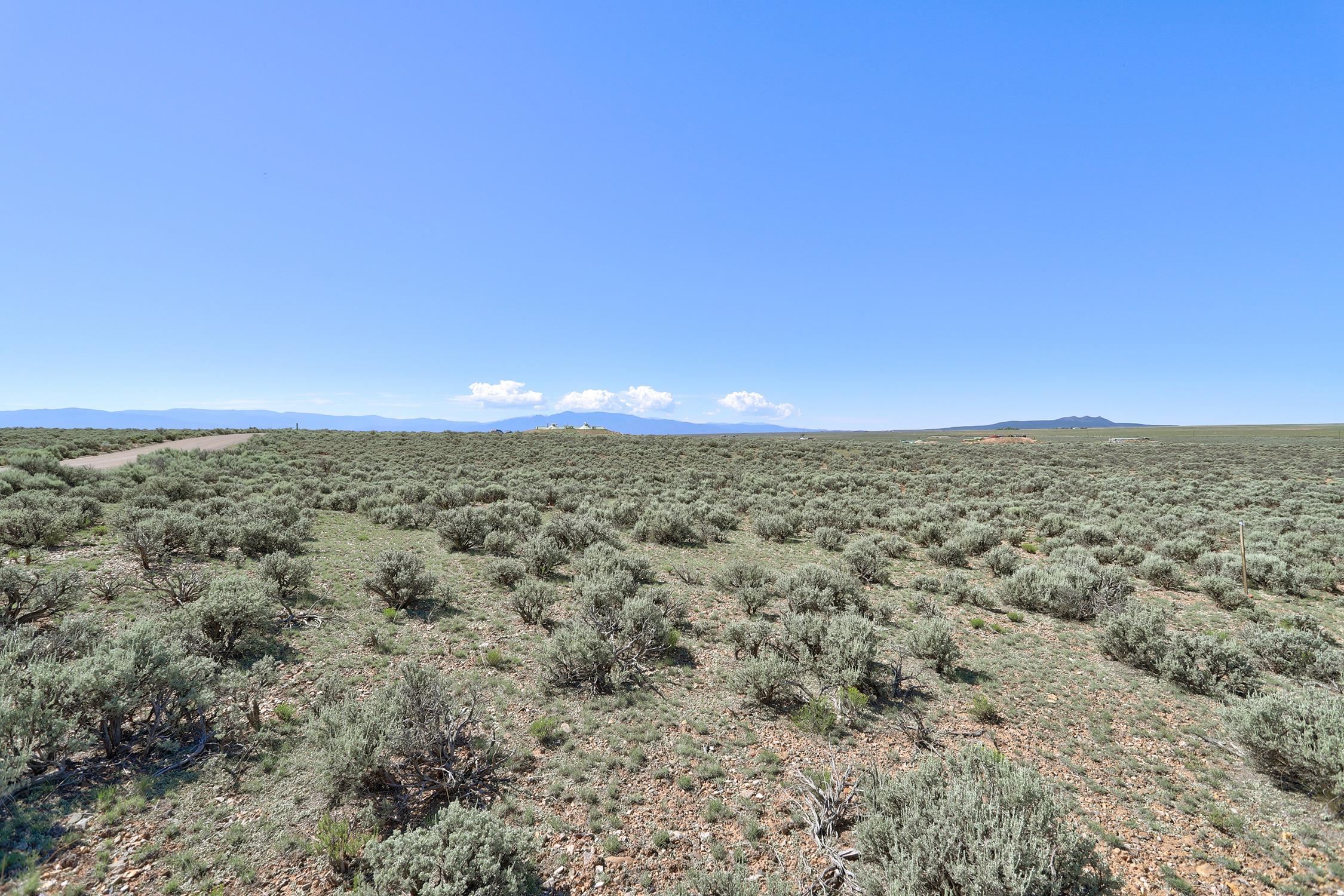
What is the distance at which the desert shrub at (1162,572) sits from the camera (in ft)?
42.1

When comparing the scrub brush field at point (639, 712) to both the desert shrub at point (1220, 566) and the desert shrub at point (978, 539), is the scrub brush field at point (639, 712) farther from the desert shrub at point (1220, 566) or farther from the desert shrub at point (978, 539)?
the desert shrub at point (978, 539)

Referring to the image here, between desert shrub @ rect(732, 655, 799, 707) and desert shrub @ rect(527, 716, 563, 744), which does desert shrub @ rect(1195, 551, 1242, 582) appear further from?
desert shrub @ rect(527, 716, 563, 744)

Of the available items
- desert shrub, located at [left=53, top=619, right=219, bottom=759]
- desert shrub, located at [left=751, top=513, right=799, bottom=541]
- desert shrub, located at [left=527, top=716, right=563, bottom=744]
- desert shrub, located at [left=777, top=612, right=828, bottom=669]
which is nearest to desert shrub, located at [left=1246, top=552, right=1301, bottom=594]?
desert shrub, located at [left=751, top=513, right=799, bottom=541]

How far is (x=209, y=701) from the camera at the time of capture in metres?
5.63

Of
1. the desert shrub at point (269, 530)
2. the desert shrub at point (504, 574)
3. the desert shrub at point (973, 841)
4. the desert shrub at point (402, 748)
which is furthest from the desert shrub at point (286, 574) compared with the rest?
the desert shrub at point (973, 841)

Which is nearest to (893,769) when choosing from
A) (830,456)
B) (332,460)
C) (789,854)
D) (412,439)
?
(789,854)

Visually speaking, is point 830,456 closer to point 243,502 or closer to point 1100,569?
point 1100,569

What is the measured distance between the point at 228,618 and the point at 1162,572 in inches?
834

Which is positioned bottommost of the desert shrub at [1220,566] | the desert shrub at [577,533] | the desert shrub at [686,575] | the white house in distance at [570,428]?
the desert shrub at [686,575]

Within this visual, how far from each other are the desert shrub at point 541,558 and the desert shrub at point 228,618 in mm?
5292

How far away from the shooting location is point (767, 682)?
7043 millimetres

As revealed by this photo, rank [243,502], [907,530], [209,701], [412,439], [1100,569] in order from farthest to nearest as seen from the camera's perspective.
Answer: [412,439] < [907,530] < [243,502] < [1100,569] < [209,701]

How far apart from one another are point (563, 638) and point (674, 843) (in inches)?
135

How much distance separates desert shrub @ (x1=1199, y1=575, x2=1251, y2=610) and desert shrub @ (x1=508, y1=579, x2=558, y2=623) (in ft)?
53.2
